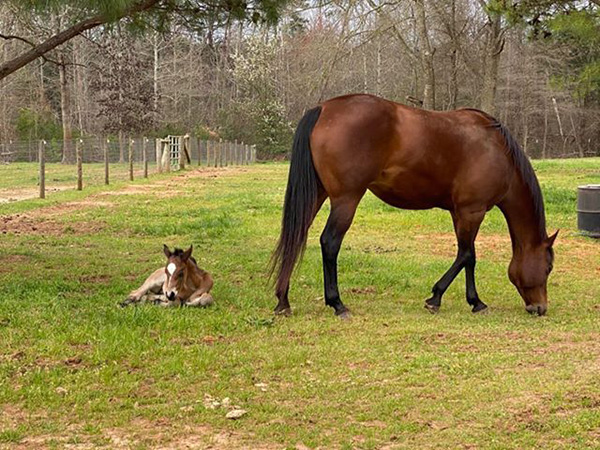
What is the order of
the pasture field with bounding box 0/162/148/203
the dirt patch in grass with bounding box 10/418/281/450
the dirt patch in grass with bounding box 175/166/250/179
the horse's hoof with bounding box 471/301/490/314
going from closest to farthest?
the dirt patch in grass with bounding box 10/418/281/450, the horse's hoof with bounding box 471/301/490/314, the pasture field with bounding box 0/162/148/203, the dirt patch in grass with bounding box 175/166/250/179

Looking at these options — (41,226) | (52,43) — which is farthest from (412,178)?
(41,226)

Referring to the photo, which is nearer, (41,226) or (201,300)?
(201,300)

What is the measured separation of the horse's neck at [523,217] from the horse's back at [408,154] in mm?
127

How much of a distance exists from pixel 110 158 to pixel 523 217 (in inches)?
1183

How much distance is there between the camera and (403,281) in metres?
7.41

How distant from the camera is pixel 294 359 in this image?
4660 mm

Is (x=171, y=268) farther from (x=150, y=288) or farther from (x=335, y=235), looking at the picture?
(x=335, y=235)

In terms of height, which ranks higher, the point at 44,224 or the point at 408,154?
the point at 408,154

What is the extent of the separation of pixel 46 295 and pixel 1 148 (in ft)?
101

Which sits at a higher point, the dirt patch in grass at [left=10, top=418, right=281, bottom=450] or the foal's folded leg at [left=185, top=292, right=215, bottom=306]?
the foal's folded leg at [left=185, top=292, right=215, bottom=306]

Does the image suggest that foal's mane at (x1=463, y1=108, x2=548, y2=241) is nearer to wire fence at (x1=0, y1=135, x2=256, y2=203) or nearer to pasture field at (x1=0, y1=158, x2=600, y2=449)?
pasture field at (x1=0, y1=158, x2=600, y2=449)

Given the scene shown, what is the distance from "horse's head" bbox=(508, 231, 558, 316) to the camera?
6305mm

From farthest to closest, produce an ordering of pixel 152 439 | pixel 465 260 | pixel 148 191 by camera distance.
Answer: pixel 148 191 → pixel 465 260 → pixel 152 439

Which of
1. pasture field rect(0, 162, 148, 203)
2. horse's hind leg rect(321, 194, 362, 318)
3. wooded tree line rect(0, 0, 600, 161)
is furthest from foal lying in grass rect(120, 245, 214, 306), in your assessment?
wooded tree line rect(0, 0, 600, 161)
